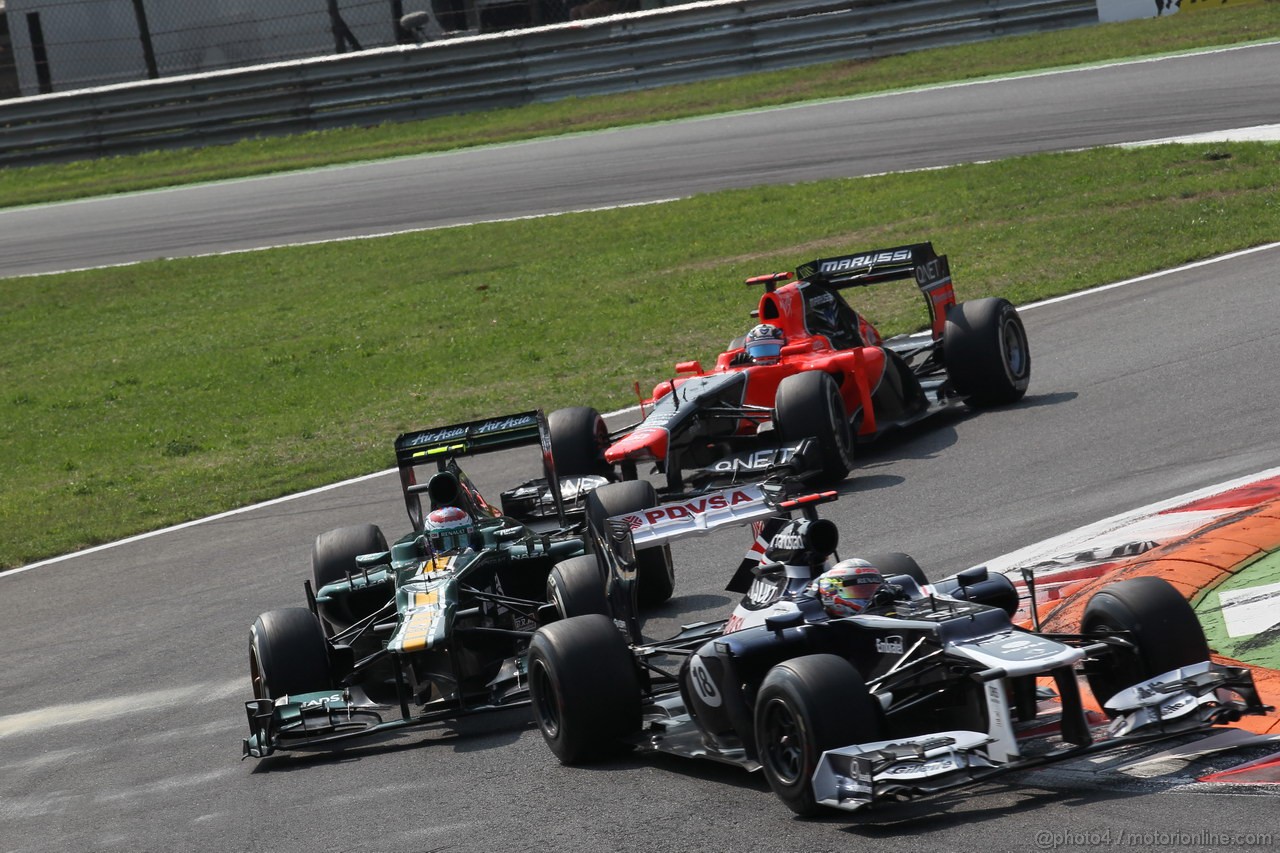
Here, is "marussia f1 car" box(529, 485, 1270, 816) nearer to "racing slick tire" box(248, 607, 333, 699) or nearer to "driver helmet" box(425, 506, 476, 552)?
"racing slick tire" box(248, 607, 333, 699)

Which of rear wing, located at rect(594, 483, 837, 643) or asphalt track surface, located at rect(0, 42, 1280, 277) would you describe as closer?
rear wing, located at rect(594, 483, 837, 643)

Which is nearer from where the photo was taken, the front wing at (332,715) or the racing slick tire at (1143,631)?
the racing slick tire at (1143,631)

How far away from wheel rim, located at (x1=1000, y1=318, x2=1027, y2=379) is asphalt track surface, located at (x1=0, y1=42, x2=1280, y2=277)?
424 inches

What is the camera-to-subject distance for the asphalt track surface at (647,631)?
6891mm

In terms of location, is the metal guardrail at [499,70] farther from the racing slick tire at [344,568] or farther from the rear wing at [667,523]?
the rear wing at [667,523]

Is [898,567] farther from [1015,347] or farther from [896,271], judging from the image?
[896,271]

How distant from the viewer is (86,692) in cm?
1153

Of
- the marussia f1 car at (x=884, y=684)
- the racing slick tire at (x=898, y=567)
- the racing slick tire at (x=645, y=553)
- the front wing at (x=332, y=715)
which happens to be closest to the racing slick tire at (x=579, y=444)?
the racing slick tire at (x=645, y=553)

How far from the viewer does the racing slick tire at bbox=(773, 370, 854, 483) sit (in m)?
13.7

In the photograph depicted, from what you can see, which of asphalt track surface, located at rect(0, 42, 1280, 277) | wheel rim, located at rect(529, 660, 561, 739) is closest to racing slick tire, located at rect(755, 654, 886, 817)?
wheel rim, located at rect(529, 660, 561, 739)

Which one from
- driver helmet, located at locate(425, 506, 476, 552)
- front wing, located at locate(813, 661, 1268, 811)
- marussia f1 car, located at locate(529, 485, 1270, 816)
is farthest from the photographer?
driver helmet, located at locate(425, 506, 476, 552)

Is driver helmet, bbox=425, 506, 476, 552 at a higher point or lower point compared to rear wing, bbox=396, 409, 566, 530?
lower

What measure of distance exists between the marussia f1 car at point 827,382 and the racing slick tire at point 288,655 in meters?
4.25

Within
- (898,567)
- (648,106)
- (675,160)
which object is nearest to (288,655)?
(898,567)
